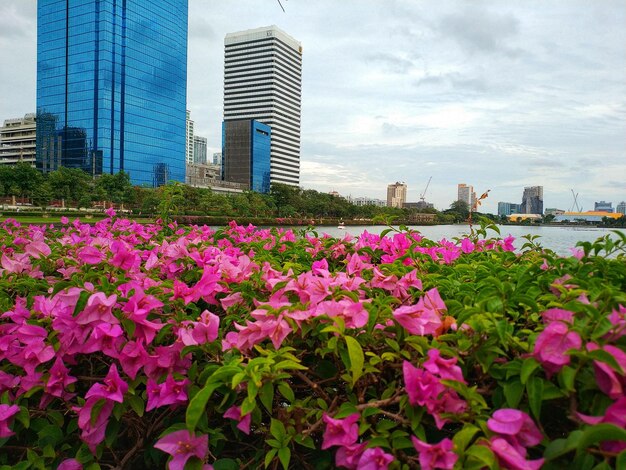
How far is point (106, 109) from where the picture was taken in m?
57.2

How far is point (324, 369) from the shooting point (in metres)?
0.99

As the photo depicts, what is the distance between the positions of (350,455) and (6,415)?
870 millimetres

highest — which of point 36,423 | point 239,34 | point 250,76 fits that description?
point 239,34

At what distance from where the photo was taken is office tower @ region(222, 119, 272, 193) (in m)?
88.5

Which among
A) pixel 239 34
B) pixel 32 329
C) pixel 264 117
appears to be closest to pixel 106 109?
pixel 264 117

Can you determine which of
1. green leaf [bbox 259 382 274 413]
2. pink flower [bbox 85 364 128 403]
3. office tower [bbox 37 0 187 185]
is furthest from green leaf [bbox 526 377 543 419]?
office tower [bbox 37 0 187 185]

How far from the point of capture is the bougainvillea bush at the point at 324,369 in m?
0.71

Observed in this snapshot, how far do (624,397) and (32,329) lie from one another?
1264 millimetres

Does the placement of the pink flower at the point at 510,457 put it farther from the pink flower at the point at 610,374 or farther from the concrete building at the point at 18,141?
the concrete building at the point at 18,141

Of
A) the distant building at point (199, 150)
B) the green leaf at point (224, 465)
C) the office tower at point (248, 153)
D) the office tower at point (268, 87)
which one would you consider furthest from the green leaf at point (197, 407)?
the distant building at point (199, 150)

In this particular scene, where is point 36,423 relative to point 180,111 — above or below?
below

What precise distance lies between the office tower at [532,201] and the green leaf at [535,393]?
73.7 meters

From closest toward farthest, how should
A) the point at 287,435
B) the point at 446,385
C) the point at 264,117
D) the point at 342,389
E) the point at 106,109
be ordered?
1. the point at 446,385
2. the point at 287,435
3. the point at 342,389
4. the point at 106,109
5. the point at 264,117

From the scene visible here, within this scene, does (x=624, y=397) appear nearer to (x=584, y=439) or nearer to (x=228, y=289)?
(x=584, y=439)
